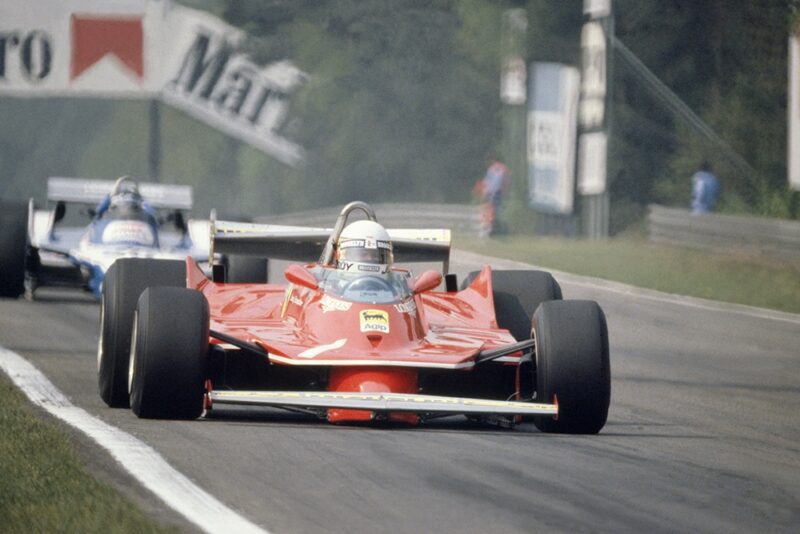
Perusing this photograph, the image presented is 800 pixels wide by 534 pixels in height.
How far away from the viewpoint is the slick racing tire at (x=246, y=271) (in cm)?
1650

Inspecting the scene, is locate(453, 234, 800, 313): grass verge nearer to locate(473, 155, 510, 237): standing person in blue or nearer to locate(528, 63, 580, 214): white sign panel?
locate(473, 155, 510, 237): standing person in blue

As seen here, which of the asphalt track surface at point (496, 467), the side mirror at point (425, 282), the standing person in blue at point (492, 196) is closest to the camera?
the asphalt track surface at point (496, 467)

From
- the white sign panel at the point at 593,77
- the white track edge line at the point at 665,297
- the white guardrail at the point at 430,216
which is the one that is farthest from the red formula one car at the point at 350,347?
the white guardrail at the point at 430,216

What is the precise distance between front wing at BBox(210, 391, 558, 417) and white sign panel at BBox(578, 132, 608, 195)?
2659cm

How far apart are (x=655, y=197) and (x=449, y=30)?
11915 mm

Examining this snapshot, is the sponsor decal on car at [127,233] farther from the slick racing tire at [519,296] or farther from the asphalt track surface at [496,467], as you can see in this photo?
the slick racing tire at [519,296]

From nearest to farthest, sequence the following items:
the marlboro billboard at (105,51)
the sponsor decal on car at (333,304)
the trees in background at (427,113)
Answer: the sponsor decal on car at (333,304) < the trees in background at (427,113) < the marlboro billboard at (105,51)

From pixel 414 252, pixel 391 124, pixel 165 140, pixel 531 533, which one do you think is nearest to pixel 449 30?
pixel 391 124

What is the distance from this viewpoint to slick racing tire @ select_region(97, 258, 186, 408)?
1113cm

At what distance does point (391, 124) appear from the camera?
2088 inches

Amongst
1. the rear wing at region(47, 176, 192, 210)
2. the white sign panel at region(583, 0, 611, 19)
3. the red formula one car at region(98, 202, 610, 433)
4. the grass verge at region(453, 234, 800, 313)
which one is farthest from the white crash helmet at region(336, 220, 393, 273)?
the white sign panel at region(583, 0, 611, 19)

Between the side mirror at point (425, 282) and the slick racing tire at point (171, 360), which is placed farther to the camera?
the side mirror at point (425, 282)

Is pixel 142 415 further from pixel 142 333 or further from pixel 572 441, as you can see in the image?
pixel 572 441

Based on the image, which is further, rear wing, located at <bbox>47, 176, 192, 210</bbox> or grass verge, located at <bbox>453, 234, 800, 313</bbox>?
grass verge, located at <bbox>453, 234, 800, 313</bbox>
